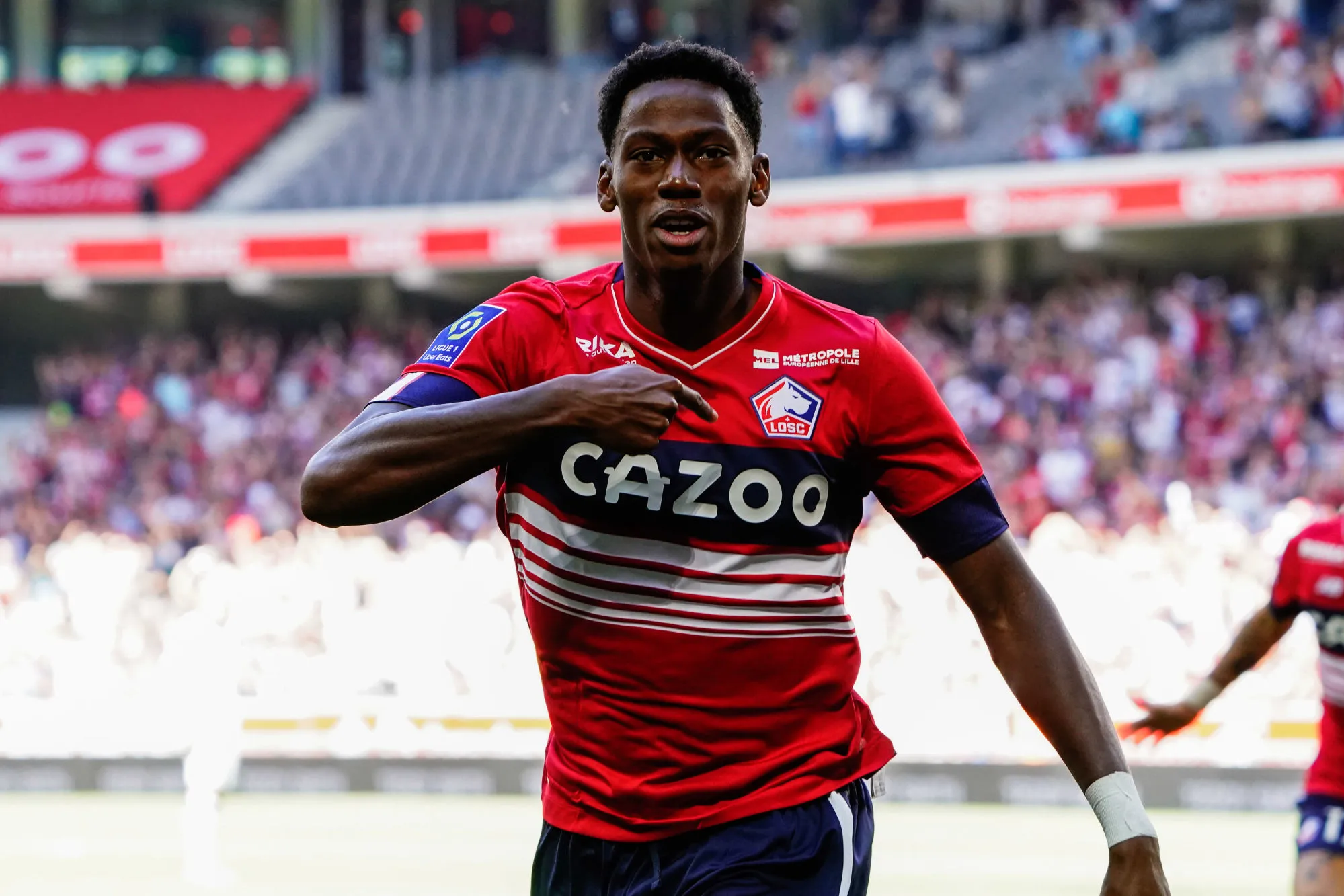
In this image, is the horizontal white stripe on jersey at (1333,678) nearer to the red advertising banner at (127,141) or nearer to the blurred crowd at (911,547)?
the blurred crowd at (911,547)

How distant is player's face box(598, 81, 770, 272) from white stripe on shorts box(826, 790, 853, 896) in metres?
0.97

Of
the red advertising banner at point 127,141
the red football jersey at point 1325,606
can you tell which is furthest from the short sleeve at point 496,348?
the red advertising banner at point 127,141

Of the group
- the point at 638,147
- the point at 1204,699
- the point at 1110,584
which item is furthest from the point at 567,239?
the point at 638,147

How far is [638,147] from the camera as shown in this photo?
3305 millimetres

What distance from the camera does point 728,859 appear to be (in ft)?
10.7

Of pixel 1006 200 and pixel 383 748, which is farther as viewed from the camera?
pixel 1006 200

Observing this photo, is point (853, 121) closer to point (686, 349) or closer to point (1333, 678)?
point (1333, 678)

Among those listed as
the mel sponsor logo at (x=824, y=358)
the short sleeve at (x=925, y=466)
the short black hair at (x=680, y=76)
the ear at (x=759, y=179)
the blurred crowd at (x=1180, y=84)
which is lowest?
the short sleeve at (x=925, y=466)

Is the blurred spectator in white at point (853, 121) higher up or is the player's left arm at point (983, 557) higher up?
the blurred spectator in white at point (853, 121)

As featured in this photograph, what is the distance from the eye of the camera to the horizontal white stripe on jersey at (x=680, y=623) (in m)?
3.29

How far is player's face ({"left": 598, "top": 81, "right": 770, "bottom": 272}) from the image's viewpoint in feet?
10.7

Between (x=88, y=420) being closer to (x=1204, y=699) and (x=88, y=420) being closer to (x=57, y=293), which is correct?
(x=57, y=293)

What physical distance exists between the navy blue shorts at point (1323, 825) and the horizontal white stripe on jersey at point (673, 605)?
3.77 m

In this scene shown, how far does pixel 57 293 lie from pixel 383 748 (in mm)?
Answer: 14933
